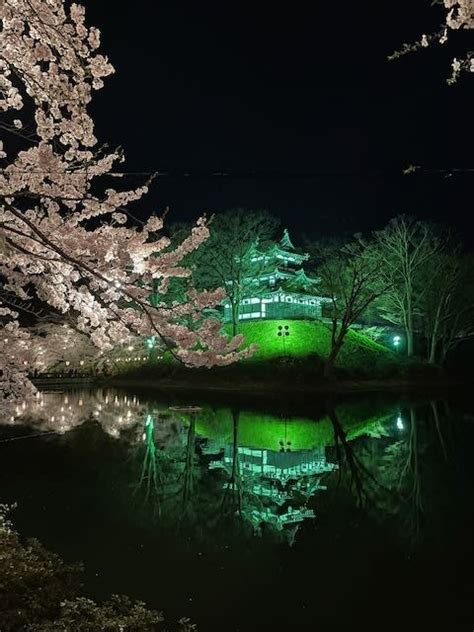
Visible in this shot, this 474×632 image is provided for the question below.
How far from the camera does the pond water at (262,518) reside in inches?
207

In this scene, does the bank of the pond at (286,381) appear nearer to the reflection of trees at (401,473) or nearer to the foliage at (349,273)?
the foliage at (349,273)

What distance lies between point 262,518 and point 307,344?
112 ft

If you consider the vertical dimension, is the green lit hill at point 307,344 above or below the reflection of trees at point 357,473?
above

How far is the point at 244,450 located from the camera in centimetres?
1396

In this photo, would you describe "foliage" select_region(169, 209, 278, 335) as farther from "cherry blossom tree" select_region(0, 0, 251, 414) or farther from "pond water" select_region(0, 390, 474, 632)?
"cherry blossom tree" select_region(0, 0, 251, 414)

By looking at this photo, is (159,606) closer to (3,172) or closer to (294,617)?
(294,617)

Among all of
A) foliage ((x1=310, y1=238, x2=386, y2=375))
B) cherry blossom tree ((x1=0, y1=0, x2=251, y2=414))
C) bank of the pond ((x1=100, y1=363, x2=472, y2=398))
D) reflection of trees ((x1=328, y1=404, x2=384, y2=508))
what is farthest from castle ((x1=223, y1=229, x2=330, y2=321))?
cherry blossom tree ((x1=0, y1=0, x2=251, y2=414))

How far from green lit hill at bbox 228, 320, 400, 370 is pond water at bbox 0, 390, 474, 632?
67.9 ft

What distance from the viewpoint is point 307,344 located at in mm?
41781

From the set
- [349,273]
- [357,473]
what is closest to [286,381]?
[349,273]

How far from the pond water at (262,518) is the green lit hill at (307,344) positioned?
67.9ft

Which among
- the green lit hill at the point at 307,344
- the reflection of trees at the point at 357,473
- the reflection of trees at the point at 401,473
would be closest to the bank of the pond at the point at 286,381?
the green lit hill at the point at 307,344

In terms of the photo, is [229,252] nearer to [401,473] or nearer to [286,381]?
[286,381]

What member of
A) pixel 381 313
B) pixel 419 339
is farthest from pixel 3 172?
pixel 419 339
